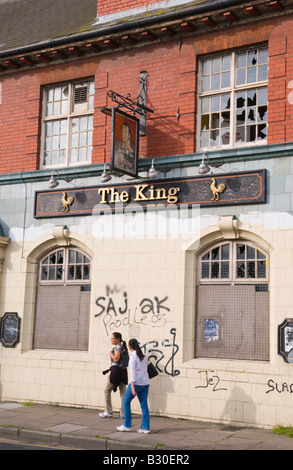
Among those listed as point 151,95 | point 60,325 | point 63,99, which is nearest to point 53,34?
point 63,99

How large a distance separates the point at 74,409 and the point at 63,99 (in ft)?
24.0

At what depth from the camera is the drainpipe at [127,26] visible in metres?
12.0

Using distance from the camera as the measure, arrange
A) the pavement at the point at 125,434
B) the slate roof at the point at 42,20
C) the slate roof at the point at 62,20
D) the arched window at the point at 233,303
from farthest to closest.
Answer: the slate roof at the point at 42,20, the slate roof at the point at 62,20, the arched window at the point at 233,303, the pavement at the point at 125,434

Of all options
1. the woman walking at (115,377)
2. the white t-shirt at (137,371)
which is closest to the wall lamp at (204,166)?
the woman walking at (115,377)

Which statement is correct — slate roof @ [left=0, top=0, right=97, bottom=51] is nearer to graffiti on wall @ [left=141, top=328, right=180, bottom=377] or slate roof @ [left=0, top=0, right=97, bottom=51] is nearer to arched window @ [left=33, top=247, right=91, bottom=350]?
arched window @ [left=33, top=247, right=91, bottom=350]

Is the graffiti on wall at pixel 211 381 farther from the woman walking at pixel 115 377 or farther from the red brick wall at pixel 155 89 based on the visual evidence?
the red brick wall at pixel 155 89

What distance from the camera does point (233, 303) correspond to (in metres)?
11.8

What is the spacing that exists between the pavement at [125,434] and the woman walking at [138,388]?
184 millimetres

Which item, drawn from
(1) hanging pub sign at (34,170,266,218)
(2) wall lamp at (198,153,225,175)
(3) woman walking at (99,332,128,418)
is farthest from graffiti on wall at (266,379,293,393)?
(2) wall lamp at (198,153,225,175)

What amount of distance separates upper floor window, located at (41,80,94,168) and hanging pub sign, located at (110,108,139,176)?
1.73 m

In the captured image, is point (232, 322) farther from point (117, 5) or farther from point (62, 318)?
point (117, 5)

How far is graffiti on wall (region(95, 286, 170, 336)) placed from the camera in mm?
12258

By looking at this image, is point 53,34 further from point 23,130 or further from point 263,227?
point 263,227

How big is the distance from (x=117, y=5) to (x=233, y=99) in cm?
413
